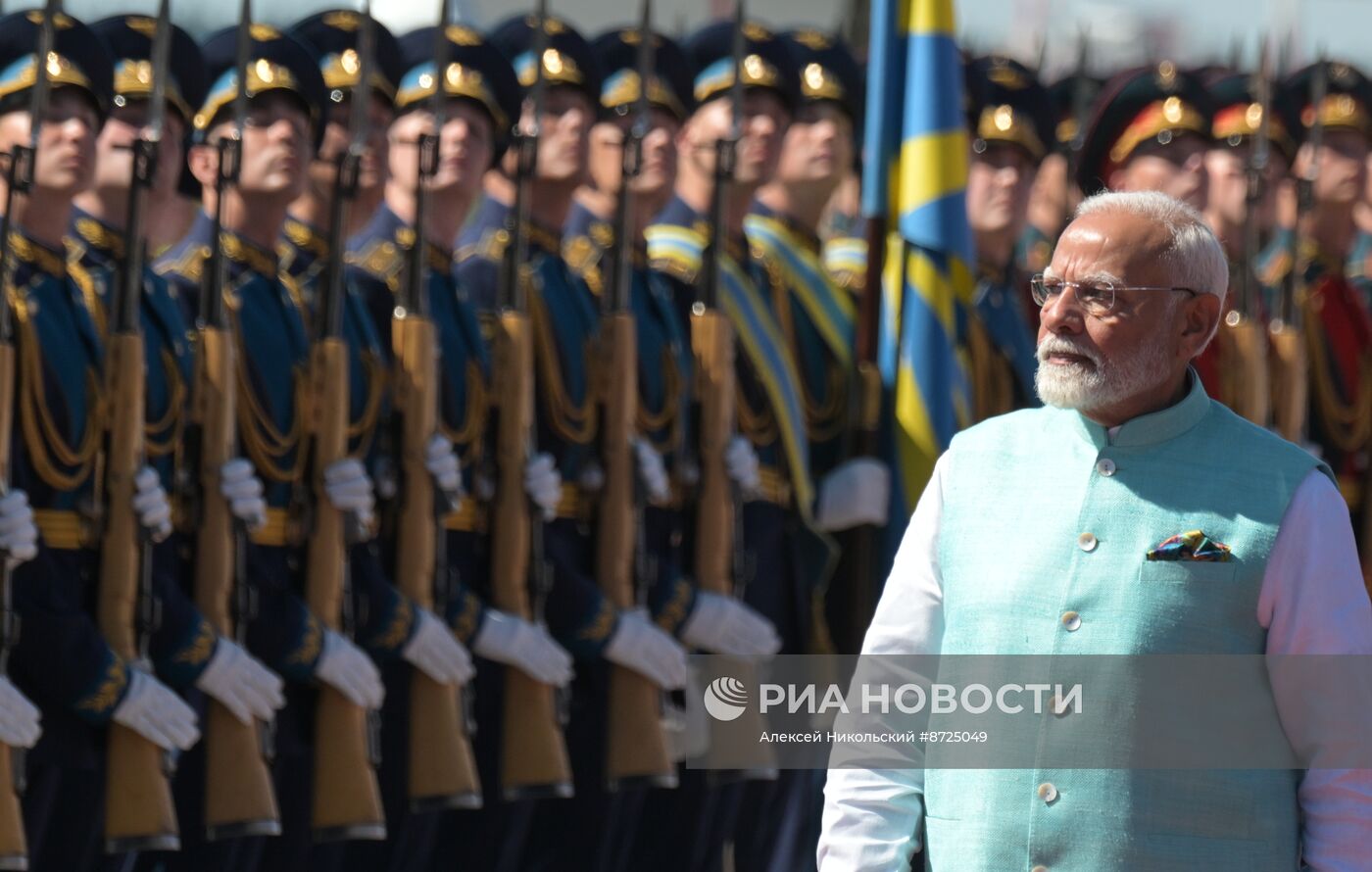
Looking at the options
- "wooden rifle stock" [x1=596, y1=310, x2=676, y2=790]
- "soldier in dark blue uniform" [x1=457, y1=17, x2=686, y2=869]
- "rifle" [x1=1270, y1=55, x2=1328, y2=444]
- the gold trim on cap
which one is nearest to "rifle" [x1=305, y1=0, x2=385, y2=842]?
"soldier in dark blue uniform" [x1=457, y1=17, x2=686, y2=869]

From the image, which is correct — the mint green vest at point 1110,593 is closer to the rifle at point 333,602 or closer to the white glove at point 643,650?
the rifle at point 333,602

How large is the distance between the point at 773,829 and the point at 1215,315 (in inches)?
175

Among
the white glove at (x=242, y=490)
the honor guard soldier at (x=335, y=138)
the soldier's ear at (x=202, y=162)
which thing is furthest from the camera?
the honor guard soldier at (x=335, y=138)

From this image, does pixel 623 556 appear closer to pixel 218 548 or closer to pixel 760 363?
pixel 760 363

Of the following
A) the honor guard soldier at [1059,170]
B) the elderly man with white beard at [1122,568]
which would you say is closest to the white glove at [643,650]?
the honor guard soldier at [1059,170]

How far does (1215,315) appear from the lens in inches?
169

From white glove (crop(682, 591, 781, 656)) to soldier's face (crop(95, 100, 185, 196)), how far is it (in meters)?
2.11

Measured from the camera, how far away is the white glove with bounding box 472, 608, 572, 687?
7.56 meters

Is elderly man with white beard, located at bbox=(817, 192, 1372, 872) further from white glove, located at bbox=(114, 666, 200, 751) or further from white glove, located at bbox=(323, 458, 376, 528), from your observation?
white glove, located at bbox=(323, 458, 376, 528)

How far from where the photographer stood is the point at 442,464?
7.35 m

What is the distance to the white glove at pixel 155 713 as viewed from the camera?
250 inches

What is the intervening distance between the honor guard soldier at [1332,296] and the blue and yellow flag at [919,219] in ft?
5.02

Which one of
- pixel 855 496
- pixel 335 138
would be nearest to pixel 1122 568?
pixel 335 138

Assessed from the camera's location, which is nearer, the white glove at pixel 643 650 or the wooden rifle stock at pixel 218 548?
the wooden rifle stock at pixel 218 548
